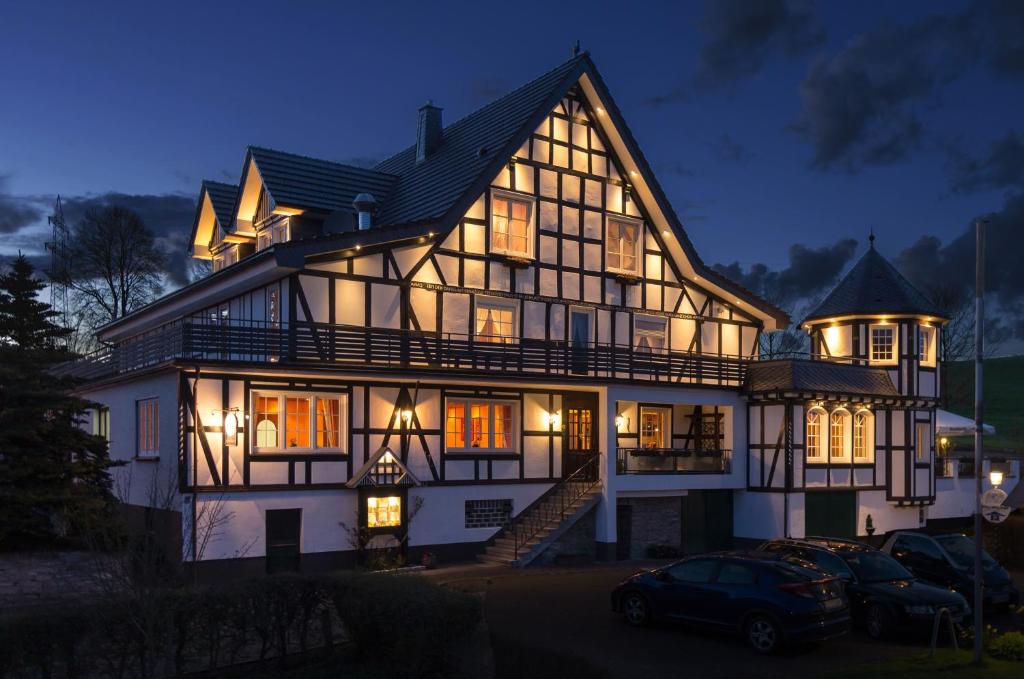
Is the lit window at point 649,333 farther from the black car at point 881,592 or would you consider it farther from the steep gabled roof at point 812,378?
the black car at point 881,592

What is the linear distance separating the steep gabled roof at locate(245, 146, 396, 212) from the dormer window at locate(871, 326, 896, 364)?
18.8 metres

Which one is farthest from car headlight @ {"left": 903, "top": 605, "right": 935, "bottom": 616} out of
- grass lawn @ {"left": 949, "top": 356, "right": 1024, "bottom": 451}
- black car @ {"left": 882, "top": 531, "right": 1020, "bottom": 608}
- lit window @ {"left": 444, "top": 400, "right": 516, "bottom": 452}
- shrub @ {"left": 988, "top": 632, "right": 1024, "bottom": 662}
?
grass lawn @ {"left": 949, "top": 356, "right": 1024, "bottom": 451}

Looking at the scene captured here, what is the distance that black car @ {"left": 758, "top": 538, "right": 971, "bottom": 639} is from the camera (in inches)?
715

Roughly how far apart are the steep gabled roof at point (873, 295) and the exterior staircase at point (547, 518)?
12965 millimetres

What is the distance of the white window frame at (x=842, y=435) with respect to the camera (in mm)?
32938

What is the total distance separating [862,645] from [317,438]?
1387 centimetres

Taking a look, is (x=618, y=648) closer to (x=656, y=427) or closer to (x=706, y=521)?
(x=706, y=521)

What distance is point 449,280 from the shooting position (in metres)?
27.9

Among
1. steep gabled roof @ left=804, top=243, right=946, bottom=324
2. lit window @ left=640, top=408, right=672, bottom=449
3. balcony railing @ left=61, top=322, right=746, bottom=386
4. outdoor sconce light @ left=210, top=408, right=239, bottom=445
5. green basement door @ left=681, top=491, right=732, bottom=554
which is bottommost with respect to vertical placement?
green basement door @ left=681, top=491, right=732, bottom=554

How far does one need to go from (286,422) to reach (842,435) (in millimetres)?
19107

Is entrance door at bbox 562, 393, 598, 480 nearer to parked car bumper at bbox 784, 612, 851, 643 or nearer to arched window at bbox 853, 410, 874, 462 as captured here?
arched window at bbox 853, 410, 874, 462

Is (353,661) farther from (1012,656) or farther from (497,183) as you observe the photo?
(497,183)

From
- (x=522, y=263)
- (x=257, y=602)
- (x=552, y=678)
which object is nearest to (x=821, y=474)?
(x=522, y=263)

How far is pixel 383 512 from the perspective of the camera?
84.2 feet
